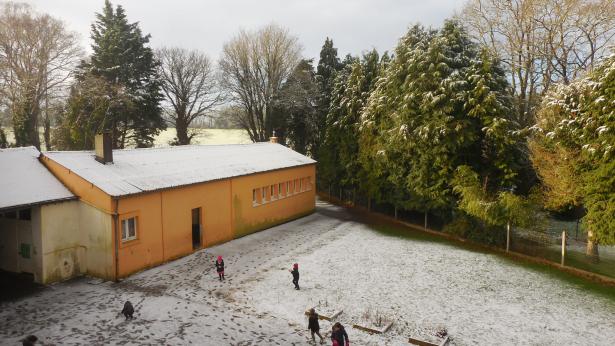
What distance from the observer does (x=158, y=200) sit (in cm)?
2005

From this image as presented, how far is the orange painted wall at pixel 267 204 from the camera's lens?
85.9 ft

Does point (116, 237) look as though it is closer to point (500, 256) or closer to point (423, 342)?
point (423, 342)

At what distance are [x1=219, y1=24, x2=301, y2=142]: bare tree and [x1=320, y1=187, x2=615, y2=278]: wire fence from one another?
73.9 feet

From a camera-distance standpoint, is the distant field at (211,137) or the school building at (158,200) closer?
the school building at (158,200)

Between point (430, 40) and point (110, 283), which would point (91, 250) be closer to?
point (110, 283)

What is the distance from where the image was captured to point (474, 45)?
93.5ft

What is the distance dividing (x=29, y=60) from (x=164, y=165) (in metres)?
25.6

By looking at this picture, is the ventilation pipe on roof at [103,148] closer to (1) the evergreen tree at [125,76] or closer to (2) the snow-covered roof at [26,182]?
(2) the snow-covered roof at [26,182]

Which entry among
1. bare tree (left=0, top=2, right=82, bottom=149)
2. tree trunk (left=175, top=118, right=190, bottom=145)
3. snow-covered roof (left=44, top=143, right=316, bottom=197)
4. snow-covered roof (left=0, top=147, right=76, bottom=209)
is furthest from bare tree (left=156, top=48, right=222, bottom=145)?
snow-covered roof (left=0, top=147, right=76, bottom=209)

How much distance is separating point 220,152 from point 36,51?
23.6 meters

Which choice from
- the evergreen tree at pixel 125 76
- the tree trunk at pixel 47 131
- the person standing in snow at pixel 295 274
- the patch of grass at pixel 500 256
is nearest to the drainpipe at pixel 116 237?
the person standing in snow at pixel 295 274

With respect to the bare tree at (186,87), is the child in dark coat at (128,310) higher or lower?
lower

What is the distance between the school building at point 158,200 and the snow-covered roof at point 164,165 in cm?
5

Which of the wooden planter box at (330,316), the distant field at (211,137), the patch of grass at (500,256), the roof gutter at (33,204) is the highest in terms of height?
the distant field at (211,137)
